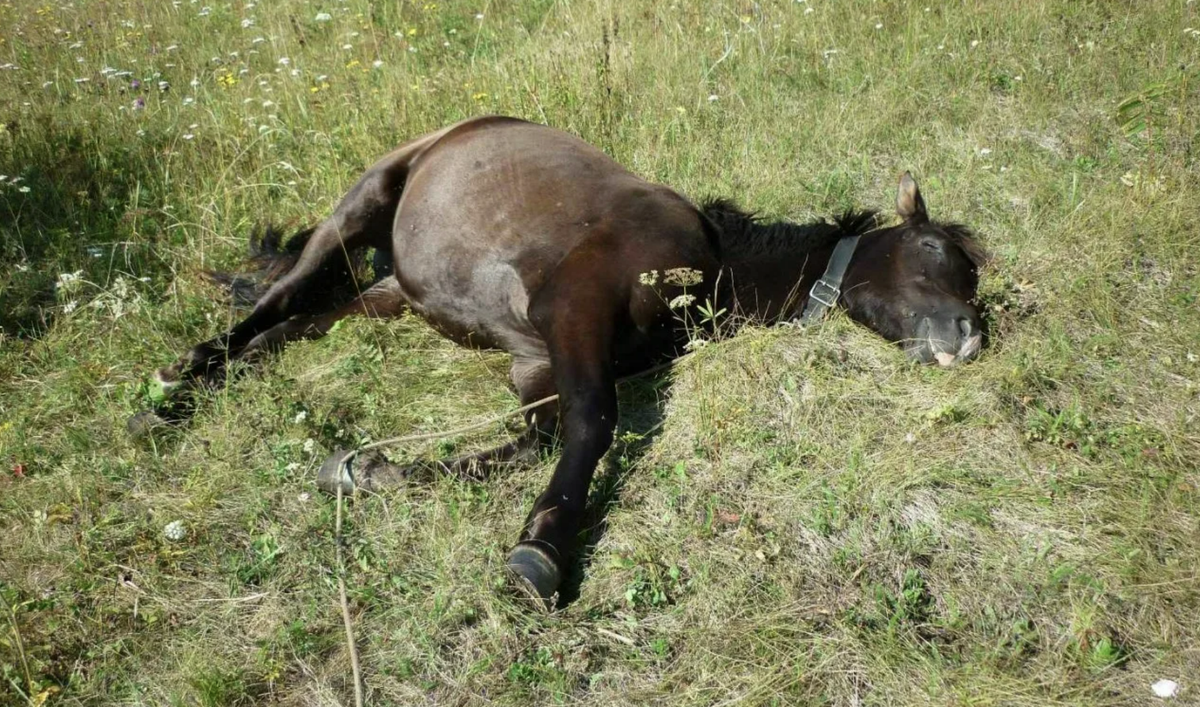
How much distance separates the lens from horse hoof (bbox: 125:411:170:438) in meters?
3.89

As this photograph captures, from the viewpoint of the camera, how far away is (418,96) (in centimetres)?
638

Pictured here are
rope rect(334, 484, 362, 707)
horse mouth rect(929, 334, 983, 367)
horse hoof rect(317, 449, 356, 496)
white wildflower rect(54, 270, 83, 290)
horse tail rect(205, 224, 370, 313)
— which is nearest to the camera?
rope rect(334, 484, 362, 707)

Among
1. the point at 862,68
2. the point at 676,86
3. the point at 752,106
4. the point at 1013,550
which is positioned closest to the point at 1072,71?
the point at 862,68

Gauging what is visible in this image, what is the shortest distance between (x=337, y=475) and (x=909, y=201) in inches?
113

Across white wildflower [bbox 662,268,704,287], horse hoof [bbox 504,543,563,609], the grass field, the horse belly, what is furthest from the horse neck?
horse hoof [bbox 504,543,563,609]

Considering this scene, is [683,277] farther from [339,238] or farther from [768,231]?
[339,238]

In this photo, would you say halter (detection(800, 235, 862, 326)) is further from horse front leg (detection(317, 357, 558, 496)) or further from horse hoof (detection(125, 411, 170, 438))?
horse hoof (detection(125, 411, 170, 438))

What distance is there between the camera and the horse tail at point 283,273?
520 centimetres

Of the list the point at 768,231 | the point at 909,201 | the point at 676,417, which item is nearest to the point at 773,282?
the point at 768,231

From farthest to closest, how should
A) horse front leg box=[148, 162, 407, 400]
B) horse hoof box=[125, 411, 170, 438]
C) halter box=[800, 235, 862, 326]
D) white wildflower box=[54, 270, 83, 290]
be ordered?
horse front leg box=[148, 162, 407, 400] → white wildflower box=[54, 270, 83, 290] → halter box=[800, 235, 862, 326] → horse hoof box=[125, 411, 170, 438]

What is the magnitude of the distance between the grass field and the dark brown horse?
0.18 meters

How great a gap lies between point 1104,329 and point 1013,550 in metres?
1.59

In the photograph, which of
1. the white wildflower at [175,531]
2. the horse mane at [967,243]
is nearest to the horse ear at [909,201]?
the horse mane at [967,243]

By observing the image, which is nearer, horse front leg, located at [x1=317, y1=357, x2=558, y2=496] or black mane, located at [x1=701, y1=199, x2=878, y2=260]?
horse front leg, located at [x1=317, y1=357, x2=558, y2=496]
